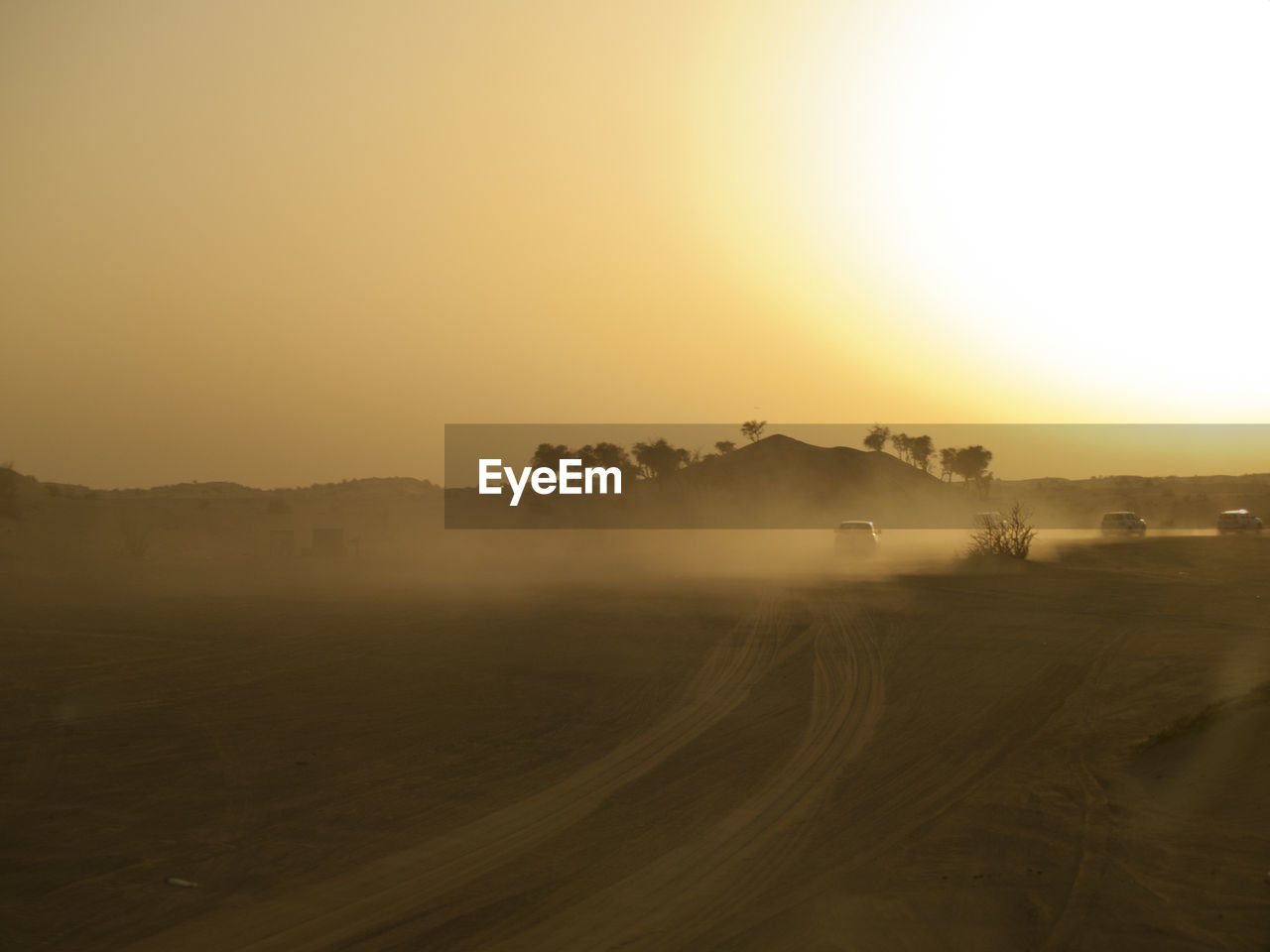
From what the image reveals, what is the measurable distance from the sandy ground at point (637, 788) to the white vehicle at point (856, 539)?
1028 inches

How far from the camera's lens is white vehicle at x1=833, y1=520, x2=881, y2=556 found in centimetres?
4950

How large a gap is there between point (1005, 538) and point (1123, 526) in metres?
22.6

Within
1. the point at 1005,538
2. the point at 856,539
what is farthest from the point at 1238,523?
the point at 856,539

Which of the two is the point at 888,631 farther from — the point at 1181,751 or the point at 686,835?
the point at 686,835

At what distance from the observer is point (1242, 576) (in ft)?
119

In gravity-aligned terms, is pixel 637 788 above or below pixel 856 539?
below

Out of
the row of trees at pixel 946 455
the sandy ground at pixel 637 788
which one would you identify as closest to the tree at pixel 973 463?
the row of trees at pixel 946 455

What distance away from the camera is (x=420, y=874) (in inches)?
327

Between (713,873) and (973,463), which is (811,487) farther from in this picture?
(713,873)

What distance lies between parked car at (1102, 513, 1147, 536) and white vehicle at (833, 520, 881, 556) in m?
22.0

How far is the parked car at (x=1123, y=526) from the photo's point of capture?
6419cm

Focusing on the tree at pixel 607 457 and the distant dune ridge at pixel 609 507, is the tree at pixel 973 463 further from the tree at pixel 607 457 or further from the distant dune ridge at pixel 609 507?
the tree at pixel 607 457

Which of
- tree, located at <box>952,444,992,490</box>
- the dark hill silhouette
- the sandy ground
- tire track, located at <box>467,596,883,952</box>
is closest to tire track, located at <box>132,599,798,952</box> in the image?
the sandy ground

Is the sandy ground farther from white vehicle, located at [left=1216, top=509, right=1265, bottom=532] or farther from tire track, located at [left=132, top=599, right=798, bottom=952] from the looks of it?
white vehicle, located at [left=1216, top=509, right=1265, bottom=532]
